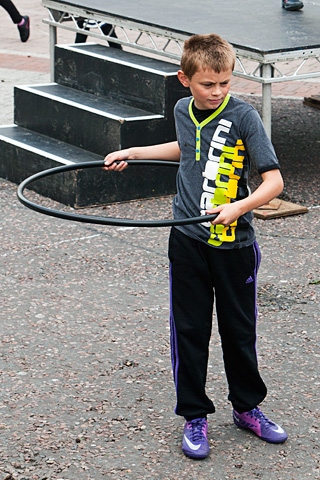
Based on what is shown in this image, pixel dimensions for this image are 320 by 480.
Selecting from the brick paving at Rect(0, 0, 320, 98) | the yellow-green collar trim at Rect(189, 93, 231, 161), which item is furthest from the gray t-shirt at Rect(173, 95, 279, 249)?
the brick paving at Rect(0, 0, 320, 98)

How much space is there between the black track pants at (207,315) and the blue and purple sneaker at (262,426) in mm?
63

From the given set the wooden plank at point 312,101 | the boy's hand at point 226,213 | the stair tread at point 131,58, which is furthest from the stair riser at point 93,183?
the boy's hand at point 226,213

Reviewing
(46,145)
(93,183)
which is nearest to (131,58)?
(46,145)

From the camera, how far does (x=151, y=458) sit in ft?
12.9

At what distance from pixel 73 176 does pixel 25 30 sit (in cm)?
695

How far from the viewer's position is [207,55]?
3.62 metres

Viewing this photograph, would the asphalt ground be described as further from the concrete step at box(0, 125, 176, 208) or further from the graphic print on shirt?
the graphic print on shirt

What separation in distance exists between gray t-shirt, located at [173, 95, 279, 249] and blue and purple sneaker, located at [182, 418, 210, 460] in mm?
752

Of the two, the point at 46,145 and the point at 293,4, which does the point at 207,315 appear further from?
the point at 293,4

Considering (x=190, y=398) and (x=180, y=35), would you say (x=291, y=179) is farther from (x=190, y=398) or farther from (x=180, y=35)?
(x=190, y=398)

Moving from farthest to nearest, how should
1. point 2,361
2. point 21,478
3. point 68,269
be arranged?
point 68,269 < point 2,361 < point 21,478

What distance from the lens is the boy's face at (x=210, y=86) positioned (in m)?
3.63

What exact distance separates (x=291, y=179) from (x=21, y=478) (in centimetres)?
496

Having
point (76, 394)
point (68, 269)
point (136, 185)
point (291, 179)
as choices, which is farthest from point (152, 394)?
point (291, 179)
